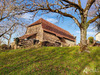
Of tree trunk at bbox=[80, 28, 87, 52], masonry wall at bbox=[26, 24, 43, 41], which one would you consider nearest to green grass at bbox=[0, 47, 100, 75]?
tree trunk at bbox=[80, 28, 87, 52]

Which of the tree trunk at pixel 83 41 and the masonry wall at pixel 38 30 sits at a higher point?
the masonry wall at pixel 38 30

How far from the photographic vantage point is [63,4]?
9.13 meters

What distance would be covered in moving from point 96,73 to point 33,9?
26.6 feet

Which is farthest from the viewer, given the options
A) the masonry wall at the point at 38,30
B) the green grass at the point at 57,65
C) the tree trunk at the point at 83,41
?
the masonry wall at the point at 38,30

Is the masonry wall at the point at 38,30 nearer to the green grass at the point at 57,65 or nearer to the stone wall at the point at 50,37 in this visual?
the stone wall at the point at 50,37

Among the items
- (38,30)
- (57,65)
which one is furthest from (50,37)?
(57,65)

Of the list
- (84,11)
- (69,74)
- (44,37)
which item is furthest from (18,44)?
(69,74)

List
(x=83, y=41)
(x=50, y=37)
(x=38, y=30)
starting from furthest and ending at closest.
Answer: (x=50, y=37)
(x=38, y=30)
(x=83, y=41)

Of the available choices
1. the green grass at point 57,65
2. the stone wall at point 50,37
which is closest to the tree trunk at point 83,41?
the green grass at point 57,65

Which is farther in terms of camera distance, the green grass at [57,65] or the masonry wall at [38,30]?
the masonry wall at [38,30]

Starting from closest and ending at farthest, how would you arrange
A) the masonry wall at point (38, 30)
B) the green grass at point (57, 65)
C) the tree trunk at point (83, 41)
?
the green grass at point (57, 65)
the tree trunk at point (83, 41)
the masonry wall at point (38, 30)

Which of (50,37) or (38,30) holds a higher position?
(38,30)

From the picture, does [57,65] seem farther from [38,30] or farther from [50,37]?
[38,30]

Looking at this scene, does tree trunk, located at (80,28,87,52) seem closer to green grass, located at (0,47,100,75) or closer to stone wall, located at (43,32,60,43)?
green grass, located at (0,47,100,75)
